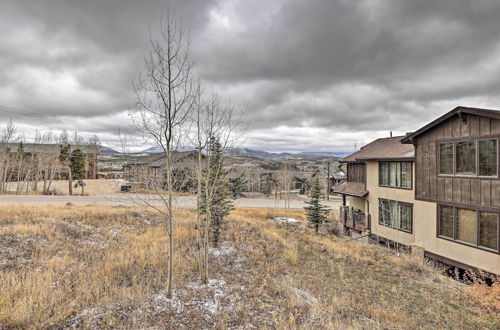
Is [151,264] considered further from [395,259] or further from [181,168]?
[395,259]

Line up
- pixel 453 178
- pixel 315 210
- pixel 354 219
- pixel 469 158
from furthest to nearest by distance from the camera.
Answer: pixel 354 219 < pixel 315 210 < pixel 453 178 < pixel 469 158

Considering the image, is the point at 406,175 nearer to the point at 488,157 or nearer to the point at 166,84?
the point at 488,157

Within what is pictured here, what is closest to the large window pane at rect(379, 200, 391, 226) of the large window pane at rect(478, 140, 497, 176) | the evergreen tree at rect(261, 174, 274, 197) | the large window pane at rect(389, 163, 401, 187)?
the large window pane at rect(389, 163, 401, 187)

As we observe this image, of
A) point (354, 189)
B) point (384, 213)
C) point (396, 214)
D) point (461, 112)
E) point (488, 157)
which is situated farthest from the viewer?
point (354, 189)

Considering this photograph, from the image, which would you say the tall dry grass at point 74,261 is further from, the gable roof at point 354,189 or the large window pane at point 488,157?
the gable roof at point 354,189

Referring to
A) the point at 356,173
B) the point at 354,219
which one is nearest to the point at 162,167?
the point at 354,219

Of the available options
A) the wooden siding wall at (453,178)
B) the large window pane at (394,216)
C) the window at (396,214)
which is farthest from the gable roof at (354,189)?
the wooden siding wall at (453,178)

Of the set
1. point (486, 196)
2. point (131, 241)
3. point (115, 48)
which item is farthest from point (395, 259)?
point (115, 48)

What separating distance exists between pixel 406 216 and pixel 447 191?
3.36 meters

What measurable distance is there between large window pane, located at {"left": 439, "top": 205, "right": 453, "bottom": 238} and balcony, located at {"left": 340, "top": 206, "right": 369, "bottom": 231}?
5.80 metres

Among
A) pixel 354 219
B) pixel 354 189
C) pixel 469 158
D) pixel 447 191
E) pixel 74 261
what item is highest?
pixel 469 158

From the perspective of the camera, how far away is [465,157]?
9.80 m

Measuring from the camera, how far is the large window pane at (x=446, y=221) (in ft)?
34.4

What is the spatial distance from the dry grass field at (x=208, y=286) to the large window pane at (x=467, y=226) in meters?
1.88
